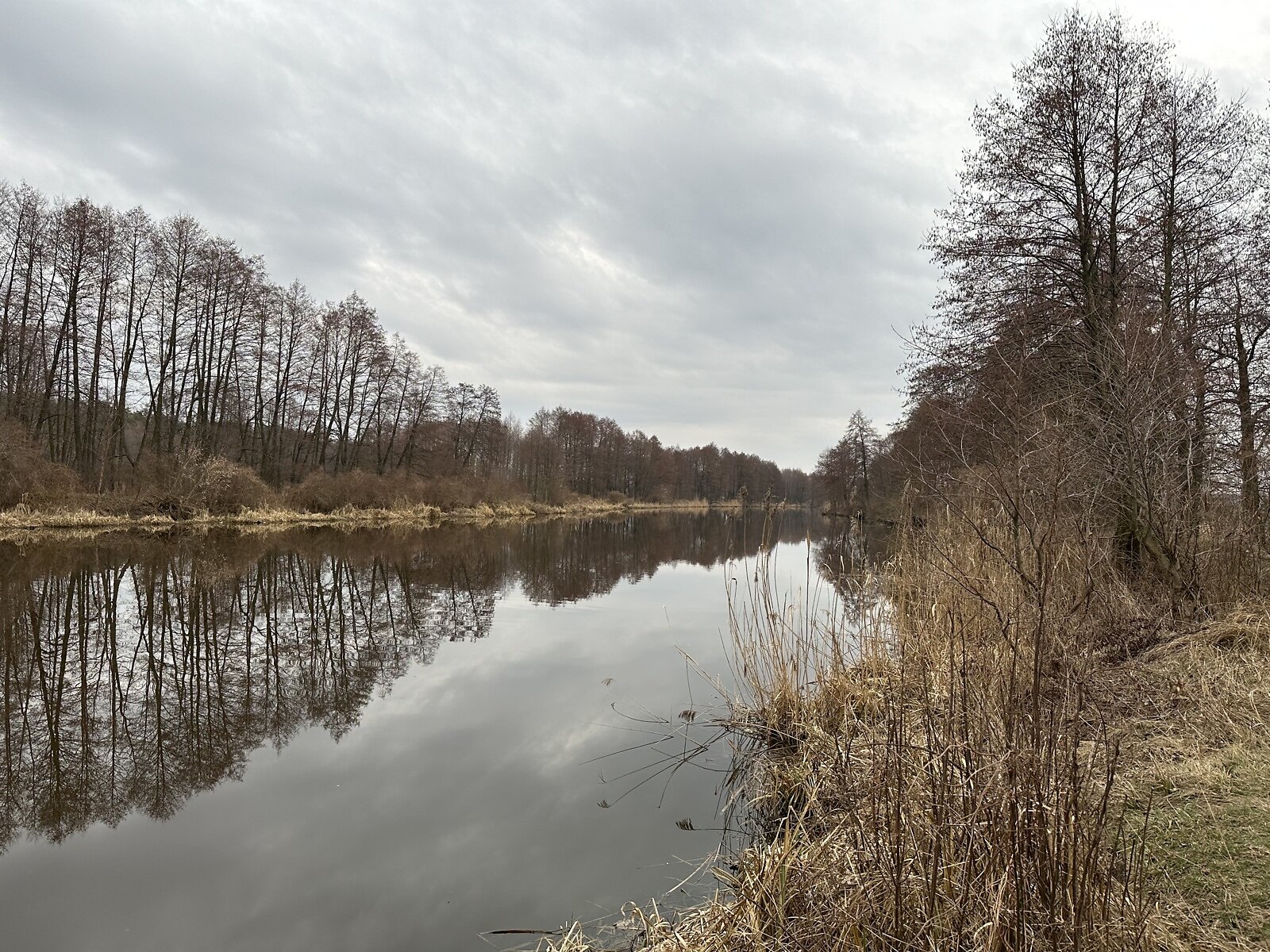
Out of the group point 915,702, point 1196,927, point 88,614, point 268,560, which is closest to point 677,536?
point 268,560

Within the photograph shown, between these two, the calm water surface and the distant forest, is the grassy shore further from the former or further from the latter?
the distant forest

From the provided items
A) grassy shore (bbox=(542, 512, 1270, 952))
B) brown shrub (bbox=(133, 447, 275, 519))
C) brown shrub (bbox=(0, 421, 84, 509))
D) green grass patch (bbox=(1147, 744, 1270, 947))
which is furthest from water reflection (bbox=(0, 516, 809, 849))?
brown shrub (bbox=(133, 447, 275, 519))

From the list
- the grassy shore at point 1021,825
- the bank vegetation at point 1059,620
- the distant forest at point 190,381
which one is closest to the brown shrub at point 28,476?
the distant forest at point 190,381

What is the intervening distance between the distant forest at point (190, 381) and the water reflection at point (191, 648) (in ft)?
25.6

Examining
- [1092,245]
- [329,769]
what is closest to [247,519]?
[329,769]

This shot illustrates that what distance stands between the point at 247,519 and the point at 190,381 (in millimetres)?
8005

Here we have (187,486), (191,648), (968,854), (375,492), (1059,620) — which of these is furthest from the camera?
(375,492)

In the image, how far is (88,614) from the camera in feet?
26.7

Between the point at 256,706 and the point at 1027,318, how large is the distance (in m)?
10.6

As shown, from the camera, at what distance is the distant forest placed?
821 inches

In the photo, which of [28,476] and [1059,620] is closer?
[1059,620]

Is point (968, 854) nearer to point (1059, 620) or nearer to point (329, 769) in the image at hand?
point (1059, 620)

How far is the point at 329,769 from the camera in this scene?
4379mm

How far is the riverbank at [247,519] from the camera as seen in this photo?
17.3m
